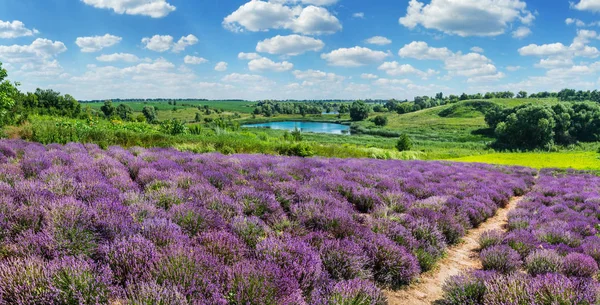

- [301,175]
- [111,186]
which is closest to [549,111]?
[301,175]

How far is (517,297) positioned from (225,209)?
4.42 m

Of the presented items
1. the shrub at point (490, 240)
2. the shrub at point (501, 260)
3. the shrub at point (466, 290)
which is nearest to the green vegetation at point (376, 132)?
the shrub at point (490, 240)

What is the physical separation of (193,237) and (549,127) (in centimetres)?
8861

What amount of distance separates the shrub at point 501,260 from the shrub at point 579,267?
2.23 feet

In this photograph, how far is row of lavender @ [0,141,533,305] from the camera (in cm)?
304

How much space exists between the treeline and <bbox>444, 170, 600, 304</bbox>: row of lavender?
7598 cm

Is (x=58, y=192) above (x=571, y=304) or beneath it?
above

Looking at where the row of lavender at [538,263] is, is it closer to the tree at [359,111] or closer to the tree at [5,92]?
the tree at [5,92]

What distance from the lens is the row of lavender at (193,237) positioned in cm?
304

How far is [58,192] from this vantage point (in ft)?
16.4

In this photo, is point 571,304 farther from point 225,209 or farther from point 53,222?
point 53,222

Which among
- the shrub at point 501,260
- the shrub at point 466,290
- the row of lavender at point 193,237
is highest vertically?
the row of lavender at point 193,237

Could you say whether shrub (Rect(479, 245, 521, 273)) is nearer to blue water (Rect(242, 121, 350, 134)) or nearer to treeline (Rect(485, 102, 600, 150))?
treeline (Rect(485, 102, 600, 150))

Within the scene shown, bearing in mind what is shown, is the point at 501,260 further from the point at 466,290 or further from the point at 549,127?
the point at 549,127
